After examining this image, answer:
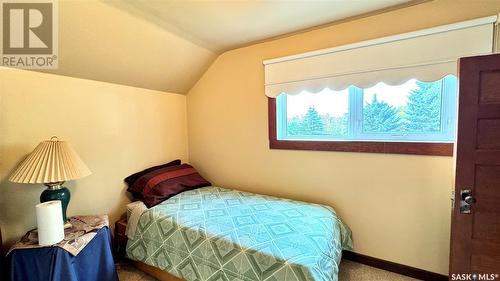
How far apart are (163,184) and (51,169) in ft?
3.27

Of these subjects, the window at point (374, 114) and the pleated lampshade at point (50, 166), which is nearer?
the pleated lampshade at point (50, 166)

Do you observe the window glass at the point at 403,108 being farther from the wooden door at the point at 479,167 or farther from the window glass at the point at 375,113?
the wooden door at the point at 479,167

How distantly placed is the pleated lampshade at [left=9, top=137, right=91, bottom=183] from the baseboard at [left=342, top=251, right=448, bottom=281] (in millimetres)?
2477

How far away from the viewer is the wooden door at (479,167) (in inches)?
53.2

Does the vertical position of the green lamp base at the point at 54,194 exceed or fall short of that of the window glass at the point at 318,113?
it falls short

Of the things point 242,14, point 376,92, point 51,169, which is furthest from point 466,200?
point 51,169

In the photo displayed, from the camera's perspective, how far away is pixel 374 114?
2.10 m

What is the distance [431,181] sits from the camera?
1.81m

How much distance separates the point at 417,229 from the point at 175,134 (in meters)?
2.82

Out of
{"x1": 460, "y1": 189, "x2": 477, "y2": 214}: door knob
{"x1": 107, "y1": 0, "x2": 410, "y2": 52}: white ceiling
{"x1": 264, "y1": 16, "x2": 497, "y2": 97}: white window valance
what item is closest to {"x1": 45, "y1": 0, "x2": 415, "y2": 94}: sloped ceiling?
{"x1": 107, "y1": 0, "x2": 410, "y2": 52}: white ceiling

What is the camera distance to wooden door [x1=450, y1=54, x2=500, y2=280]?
135 centimetres

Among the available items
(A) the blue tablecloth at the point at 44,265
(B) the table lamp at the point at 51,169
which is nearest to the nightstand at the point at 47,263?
(A) the blue tablecloth at the point at 44,265

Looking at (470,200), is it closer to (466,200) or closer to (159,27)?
(466,200)

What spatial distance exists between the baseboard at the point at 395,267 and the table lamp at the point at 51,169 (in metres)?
2.47
